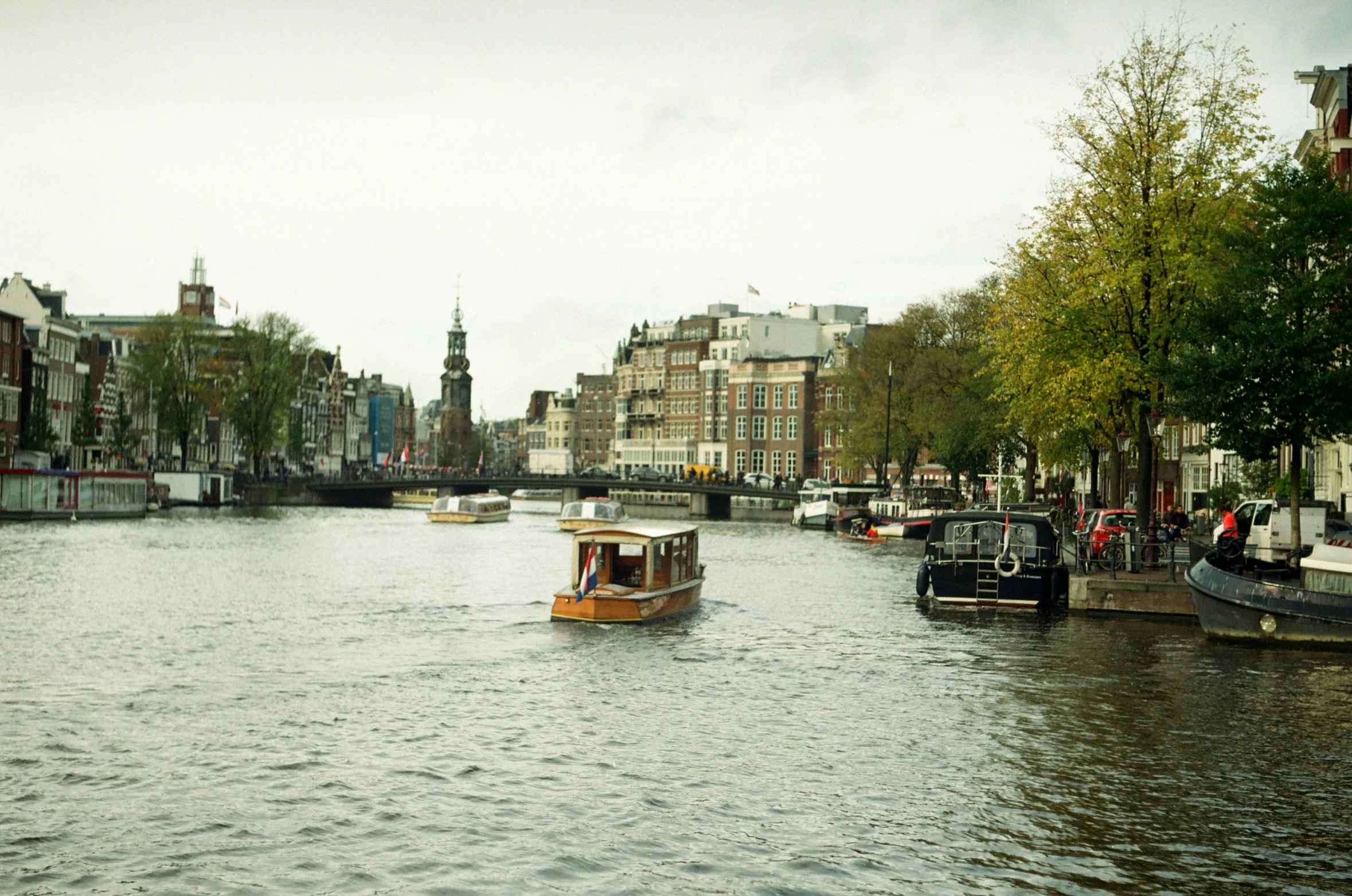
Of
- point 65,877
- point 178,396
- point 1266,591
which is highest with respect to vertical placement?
point 178,396

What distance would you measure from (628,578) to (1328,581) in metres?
18.7

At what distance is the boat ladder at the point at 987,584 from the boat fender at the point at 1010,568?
175 millimetres

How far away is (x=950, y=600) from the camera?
4425cm

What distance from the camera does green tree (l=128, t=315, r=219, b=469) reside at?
122m

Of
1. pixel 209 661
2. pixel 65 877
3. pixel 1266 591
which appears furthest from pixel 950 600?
pixel 65 877

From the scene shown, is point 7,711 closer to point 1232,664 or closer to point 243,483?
point 1232,664

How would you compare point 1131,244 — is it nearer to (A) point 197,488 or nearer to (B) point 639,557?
(B) point 639,557

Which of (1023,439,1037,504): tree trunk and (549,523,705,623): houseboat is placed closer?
(549,523,705,623): houseboat

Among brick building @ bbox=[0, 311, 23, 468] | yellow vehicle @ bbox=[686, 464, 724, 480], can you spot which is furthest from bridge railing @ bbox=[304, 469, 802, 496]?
brick building @ bbox=[0, 311, 23, 468]

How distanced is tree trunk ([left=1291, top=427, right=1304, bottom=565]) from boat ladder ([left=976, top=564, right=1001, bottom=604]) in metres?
8.14

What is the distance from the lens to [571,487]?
13250cm

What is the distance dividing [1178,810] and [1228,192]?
30.5m

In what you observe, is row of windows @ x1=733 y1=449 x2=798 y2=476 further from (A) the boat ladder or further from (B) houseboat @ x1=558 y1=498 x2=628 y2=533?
(A) the boat ladder

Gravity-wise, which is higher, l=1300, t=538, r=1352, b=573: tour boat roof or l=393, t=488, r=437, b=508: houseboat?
l=1300, t=538, r=1352, b=573: tour boat roof
